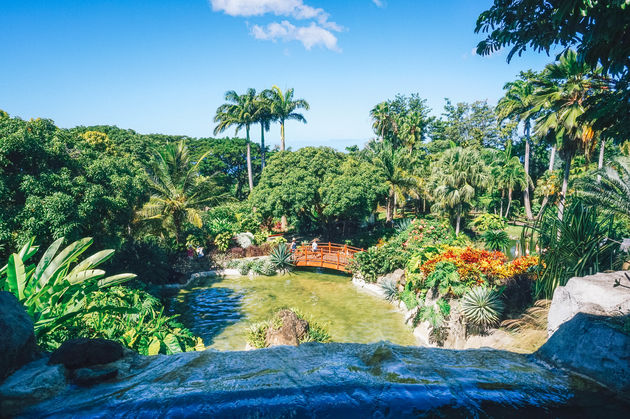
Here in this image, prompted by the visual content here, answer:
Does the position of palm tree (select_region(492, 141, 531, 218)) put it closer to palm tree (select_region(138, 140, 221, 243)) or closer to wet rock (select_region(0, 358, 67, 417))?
palm tree (select_region(138, 140, 221, 243))

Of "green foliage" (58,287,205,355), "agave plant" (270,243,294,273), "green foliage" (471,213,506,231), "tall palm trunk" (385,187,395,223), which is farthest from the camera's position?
"green foliage" (471,213,506,231)

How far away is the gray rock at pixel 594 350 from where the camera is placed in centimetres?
244

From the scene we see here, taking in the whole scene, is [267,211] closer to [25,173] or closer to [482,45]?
[25,173]

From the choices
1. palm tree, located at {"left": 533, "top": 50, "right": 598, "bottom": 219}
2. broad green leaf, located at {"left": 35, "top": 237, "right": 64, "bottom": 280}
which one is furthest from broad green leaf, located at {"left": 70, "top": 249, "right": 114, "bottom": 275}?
palm tree, located at {"left": 533, "top": 50, "right": 598, "bottom": 219}

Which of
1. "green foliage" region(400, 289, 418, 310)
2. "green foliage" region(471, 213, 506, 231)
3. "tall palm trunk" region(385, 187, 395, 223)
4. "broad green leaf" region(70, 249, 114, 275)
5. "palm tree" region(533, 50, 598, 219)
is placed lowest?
"green foliage" region(400, 289, 418, 310)

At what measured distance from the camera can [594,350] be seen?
2.61 m

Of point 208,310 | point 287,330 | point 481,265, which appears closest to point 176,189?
point 208,310

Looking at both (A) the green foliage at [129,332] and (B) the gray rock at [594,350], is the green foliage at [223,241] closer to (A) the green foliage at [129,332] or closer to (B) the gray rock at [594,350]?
(A) the green foliage at [129,332]

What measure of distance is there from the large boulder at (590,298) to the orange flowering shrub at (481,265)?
5.07 m

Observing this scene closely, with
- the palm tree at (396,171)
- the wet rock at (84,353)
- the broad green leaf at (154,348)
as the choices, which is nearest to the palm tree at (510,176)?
the palm tree at (396,171)

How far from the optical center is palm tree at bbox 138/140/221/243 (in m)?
18.3

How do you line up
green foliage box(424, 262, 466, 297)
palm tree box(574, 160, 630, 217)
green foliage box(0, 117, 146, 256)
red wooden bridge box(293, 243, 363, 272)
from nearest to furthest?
1. green foliage box(0, 117, 146, 256)
2. green foliage box(424, 262, 466, 297)
3. palm tree box(574, 160, 630, 217)
4. red wooden bridge box(293, 243, 363, 272)

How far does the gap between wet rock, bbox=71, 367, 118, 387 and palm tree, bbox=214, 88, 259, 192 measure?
30.1m

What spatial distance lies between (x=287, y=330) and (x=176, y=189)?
1321 cm
